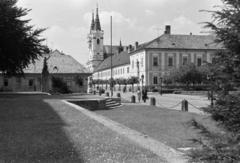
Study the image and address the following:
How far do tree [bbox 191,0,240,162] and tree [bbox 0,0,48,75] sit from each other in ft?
86.7

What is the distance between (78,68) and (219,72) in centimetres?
6022

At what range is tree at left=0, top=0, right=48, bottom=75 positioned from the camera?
30023 millimetres

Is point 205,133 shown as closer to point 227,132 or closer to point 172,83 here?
point 227,132

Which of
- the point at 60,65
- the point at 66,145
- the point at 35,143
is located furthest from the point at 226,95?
the point at 60,65

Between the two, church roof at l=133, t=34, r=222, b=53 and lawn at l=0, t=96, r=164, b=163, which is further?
church roof at l=133, t=34, r=222, b=53

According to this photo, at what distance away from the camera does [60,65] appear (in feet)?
211

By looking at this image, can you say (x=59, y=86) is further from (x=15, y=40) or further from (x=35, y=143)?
(x=35, y=143)

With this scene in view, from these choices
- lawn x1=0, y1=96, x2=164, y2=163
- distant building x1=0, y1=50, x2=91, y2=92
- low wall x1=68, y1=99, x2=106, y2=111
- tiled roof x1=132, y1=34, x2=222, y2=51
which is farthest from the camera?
tiled roof x1=132, y1=34, x2=222, y2=51

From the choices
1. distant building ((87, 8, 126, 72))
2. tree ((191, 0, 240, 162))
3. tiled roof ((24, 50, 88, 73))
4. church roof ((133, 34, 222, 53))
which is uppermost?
distant building ((87, 8, 126, 72))

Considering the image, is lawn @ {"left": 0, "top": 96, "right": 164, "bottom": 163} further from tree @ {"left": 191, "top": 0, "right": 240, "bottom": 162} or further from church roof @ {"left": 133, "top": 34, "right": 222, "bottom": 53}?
church roof @ {"left": 133, "top": 34, "right": 222, "bottom": 53}

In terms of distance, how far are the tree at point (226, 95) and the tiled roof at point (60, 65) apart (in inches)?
2318

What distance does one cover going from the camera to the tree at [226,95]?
A: 15.1ft

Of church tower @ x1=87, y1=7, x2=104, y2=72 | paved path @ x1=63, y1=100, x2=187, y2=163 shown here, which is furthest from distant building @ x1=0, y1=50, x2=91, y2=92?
church tower @ x1=87, y1=7, x2=104, y2=72

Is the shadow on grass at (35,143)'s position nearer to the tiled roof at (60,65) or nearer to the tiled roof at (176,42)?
the tiled roof at (60,65)
